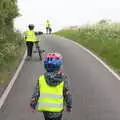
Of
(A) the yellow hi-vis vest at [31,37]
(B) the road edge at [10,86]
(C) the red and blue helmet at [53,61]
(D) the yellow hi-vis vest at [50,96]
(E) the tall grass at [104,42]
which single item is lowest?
(E) the tall grass at [104,42]

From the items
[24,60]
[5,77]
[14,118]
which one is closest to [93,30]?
[24,60]

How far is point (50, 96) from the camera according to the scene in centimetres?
840

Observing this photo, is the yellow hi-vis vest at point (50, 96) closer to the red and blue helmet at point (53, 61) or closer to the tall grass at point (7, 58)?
the red and blue helmet at point (53, 61)

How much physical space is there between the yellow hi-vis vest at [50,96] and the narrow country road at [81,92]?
176 inches

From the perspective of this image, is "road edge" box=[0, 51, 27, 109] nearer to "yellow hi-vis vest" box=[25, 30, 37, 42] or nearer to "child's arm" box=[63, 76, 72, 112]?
"yellow hi-vis vest" box=[25, 30, 37, 42]

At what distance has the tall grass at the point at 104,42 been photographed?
23931 mm

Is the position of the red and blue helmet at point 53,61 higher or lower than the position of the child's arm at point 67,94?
higher

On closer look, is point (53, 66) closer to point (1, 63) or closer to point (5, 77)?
point (5, 77)

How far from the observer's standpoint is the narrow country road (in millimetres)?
13211

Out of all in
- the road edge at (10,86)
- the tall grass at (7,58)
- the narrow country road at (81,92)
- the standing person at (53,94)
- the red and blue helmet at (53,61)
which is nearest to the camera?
the red and blue helmet at (53,61)

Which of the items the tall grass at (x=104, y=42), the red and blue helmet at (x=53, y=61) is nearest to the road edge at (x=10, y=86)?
the tall grass at (x=104, y=42)

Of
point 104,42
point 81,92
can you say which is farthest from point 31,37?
point 81,92

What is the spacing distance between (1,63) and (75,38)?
14514mm

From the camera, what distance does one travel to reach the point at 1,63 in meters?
21.4
